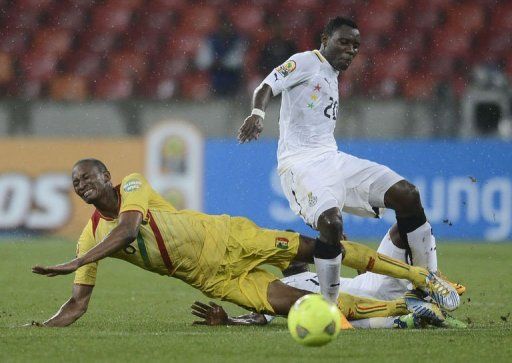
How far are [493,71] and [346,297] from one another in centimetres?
895

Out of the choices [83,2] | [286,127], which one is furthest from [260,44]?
[286,127]

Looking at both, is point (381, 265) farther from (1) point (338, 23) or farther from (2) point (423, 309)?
(1) point (338, 23)

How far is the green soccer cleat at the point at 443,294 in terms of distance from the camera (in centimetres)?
680

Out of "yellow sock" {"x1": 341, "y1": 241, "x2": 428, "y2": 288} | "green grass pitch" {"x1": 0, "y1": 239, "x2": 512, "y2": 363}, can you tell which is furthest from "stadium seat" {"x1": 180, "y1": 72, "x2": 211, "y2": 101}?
"yellow sock" {"x1": 341, "y1": 241, "x2": 428, "y2": 288}

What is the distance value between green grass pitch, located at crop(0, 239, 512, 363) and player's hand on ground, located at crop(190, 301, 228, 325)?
0.10 m

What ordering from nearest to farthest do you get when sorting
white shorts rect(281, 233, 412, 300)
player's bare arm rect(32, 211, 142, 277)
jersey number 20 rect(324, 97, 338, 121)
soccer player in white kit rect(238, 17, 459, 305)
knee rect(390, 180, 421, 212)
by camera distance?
1. player's bare arm rect(32, 211, 142, 277)
2. soccer player in white kit rect(238, 17, 459, 305)
3. knee rect(390, 180, 421, 212)
4. white shorts rect(281, 233, 412, 300)
5. jersey number 20 rect(324, 97, 338, 121)

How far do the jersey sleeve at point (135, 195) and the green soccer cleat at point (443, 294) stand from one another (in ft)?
5.63

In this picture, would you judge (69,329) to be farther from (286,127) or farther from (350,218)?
(350,218)

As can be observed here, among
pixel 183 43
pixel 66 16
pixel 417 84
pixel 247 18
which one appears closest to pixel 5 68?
pixel 66 16

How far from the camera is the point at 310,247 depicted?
702 cm

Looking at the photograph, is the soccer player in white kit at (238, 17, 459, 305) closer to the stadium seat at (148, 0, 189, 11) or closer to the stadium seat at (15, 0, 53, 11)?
the stadium seat at (148, 0, 189, 11)

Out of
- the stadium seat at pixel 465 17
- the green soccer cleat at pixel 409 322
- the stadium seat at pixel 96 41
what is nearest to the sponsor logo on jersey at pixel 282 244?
the green soccer cleat at pixel 409 322

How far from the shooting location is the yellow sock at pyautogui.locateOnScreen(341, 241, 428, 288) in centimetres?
686

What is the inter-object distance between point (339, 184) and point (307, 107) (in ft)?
1.99
